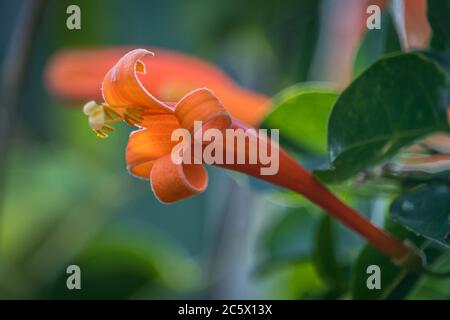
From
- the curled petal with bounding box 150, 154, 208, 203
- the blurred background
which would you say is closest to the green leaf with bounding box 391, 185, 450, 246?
the curled petal with bounding box 150, 154, 208, 203

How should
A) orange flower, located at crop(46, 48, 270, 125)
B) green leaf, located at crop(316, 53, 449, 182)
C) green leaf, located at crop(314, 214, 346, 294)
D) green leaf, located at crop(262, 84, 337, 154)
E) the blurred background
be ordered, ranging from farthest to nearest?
the blurred background < orange flower, located at crop(46, 48, 270, 125) < green leaf, located at crop(314, 214, 346, 294) < green leaf, located at crop(262, 84, 337, 154) < green leaf, located at crop(316, 53, 449, 182)

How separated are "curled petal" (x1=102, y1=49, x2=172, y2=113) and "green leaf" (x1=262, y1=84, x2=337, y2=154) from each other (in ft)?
0.77

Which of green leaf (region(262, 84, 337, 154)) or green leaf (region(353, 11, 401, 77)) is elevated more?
green leaf (region(353, 11, 401, 77))

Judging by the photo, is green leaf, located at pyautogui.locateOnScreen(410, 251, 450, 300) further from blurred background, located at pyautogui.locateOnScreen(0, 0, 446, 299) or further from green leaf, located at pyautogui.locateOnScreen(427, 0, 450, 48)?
green leaf, located at pyautogui.locateOnScreen(427, 0, 450, 48)

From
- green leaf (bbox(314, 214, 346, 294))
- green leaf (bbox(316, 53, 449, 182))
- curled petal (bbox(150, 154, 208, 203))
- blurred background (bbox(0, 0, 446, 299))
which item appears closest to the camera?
curled petal (bbox(150, 154, 208, 203))

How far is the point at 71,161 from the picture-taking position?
201 cm

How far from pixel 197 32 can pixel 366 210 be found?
100cm

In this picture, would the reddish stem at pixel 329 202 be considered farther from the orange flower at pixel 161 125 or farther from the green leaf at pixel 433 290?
the green leaf at pixel 433 290

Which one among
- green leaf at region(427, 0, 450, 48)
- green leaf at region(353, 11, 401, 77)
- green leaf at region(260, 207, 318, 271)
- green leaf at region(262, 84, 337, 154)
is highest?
green leaf at region(353, 11, 401, 77)

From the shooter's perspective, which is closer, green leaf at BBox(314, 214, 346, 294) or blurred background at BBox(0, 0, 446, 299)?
green leaf at BBox(314, 214, 346, 294)

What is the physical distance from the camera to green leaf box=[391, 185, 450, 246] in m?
0.74

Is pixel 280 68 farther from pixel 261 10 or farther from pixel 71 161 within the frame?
pixel 71 161

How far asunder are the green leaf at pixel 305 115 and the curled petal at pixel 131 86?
0.77 ft

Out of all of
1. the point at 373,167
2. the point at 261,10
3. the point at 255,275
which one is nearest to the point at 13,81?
the point at 255,275
